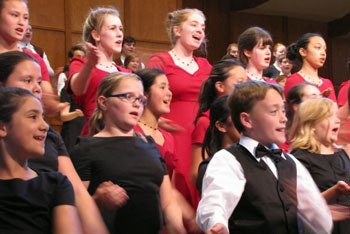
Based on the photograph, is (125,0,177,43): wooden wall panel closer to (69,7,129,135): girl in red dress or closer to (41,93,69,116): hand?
(69,7,129,135): girl in red dress

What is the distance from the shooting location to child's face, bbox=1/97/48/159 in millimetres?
2034

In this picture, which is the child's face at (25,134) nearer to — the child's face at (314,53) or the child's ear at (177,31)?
the child's ear at (177,31)

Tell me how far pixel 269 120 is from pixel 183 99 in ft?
4.22

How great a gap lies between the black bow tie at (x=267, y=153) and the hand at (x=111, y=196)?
1.65 ft

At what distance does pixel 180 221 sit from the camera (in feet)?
8.33

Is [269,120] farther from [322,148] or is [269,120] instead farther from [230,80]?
[230,80]

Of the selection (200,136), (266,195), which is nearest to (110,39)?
(200,136)

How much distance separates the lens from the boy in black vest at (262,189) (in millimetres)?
2256

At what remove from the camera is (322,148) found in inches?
124

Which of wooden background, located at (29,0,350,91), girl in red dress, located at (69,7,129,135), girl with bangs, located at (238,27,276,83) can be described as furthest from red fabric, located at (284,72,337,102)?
wooden background, located at (29,0,350,91)

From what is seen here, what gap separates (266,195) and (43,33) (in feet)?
16.6

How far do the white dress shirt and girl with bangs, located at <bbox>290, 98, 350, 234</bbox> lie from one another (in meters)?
0.60

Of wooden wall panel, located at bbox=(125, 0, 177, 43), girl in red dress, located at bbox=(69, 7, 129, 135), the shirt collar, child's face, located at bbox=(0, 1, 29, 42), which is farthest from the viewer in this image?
wooden wall panel, located at bbox=(125, 0, 177, 43)

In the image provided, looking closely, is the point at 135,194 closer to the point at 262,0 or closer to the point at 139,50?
the point at 139,50
